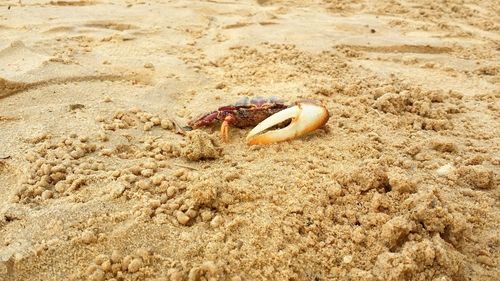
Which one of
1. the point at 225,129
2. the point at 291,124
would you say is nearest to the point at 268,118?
the point at 291,124

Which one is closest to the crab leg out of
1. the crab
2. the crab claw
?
the crab

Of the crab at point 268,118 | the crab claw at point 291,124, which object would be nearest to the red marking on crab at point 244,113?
the crab at point 268,118

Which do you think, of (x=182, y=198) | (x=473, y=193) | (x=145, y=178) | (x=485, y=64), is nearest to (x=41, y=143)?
(x=145, y=178)

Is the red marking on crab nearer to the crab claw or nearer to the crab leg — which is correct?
the crab leg

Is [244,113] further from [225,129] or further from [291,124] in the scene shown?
[291,124]

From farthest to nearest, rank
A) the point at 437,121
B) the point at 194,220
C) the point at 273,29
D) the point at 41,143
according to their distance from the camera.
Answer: the point at 273,29
the point at 437,121
the point at 41,143
the point at 194,220

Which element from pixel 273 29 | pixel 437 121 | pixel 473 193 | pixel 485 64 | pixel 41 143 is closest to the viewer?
pixel 473 193

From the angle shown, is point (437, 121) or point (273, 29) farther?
point (273, 29)

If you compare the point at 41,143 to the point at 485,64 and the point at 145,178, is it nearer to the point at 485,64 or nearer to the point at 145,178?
the point at 145,178
